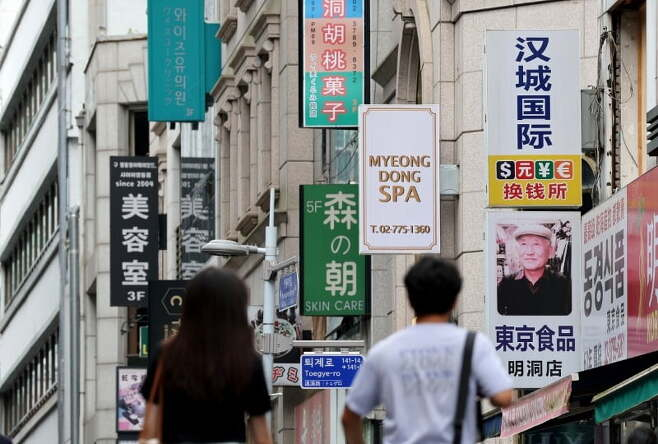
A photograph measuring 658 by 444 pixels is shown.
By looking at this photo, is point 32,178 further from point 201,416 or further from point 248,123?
point 201,416

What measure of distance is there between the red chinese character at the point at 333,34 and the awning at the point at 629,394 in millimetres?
14626

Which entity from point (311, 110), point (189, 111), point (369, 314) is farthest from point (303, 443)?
point (189, 111)

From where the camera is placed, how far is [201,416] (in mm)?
8680

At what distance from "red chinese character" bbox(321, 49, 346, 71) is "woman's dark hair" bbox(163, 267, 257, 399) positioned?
69.9 feet

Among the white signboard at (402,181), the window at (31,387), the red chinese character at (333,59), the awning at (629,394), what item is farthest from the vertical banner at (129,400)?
the awning at (629,394)

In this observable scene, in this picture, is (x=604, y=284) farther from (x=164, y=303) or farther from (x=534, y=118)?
(x=164, y=303)

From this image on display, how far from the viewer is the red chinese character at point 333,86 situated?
99.0 feet

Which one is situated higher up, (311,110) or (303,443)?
(311,110)

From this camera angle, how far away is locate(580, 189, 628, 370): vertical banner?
1888 cm

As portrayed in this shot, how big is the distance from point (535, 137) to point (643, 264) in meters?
3.54

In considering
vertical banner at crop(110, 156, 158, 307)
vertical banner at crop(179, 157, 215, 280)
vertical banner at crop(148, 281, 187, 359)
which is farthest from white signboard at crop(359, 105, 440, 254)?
vertical banner at crop(110, 156, 158, 307)

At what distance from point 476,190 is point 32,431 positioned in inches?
1804

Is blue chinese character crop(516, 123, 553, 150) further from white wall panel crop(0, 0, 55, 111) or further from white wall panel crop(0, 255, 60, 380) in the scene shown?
white wall panel crop(0, 0, 55, 111)

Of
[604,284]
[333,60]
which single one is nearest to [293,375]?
[333,60]
